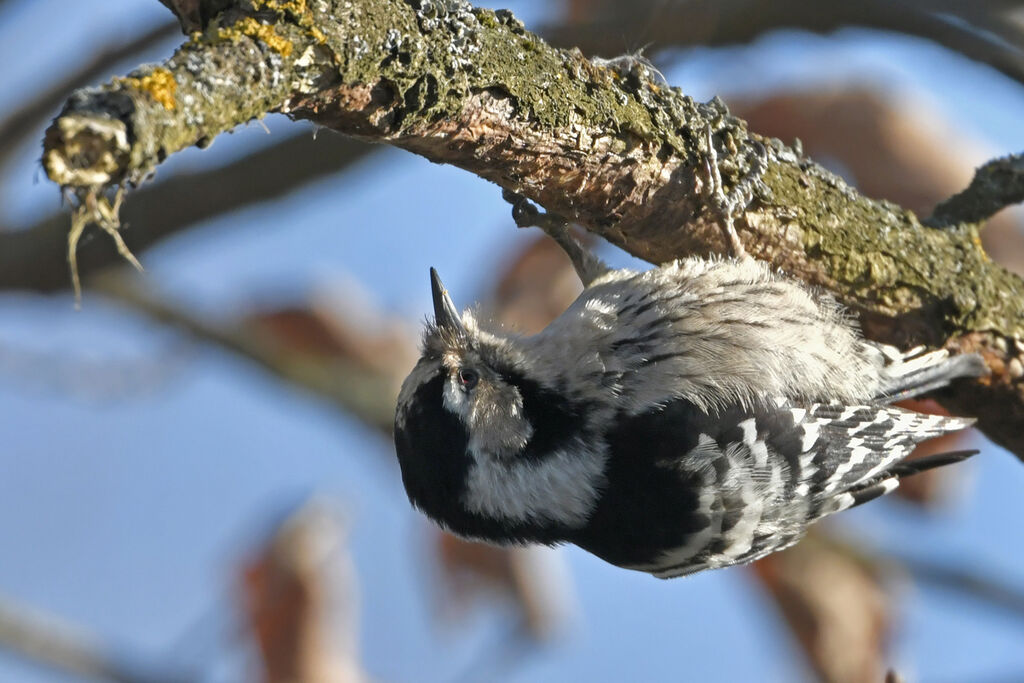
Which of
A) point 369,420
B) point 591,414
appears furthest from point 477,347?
point 369,420

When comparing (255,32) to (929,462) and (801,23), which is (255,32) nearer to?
(801,23)

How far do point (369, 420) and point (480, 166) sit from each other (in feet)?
13.4

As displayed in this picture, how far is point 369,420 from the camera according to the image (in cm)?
633

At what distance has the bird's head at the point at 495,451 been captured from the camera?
3.45 meters

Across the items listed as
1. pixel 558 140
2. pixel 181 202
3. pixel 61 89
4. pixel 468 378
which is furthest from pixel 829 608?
pixel 61 89

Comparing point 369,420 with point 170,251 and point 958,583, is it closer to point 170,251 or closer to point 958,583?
point 170,251

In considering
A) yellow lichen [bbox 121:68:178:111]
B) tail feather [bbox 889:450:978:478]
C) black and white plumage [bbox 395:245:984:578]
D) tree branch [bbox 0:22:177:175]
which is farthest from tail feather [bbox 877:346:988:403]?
tree branch [bbox 0:22:177:175]

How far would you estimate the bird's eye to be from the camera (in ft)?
11.6

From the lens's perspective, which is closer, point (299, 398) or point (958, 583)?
point (958, 583)

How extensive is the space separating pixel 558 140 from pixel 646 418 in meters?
1.27

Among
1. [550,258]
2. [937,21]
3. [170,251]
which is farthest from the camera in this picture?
[550,258]

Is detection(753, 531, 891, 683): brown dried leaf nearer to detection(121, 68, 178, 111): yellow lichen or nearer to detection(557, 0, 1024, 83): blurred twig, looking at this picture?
detection(557, 0, 1024, 83): blurred twig

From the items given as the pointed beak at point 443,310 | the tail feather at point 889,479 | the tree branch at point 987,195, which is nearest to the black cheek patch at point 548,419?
the pointed beak at point 443,310

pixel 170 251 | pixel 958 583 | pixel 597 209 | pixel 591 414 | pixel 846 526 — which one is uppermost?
pixel 597 209
